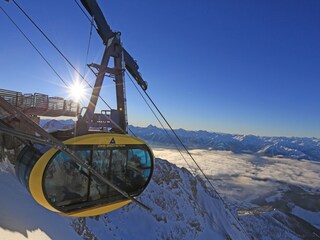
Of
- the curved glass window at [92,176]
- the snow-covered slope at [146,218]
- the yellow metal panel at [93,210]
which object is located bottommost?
the snow-covered slope at [146,218]

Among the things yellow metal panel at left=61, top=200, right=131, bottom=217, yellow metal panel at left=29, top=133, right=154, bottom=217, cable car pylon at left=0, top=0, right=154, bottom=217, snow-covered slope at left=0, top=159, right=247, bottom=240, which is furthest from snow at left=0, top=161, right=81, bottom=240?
cable car pylon at left=0, top=0, right=154, bottom=217

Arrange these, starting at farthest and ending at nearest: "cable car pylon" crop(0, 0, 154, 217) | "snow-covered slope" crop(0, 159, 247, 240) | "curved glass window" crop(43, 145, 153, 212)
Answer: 1. "snow-covered slope" crop(0, 159, 247, 240)
2. "curved glass window" crop(43, 145, 153, 212)
3. "cable car pylon" crop(0, 0, 154, 217)

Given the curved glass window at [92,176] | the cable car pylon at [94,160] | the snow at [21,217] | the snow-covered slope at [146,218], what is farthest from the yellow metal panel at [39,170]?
the snow-covered slope at [146,218]

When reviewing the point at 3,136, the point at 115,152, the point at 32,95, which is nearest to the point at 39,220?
the point at 3,136

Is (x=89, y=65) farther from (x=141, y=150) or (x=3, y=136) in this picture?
(x=3, y=136)

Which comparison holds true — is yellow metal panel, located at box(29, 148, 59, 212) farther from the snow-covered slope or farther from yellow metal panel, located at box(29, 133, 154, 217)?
the snow-covered slope

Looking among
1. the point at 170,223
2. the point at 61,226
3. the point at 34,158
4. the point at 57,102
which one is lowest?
the point at 170,223

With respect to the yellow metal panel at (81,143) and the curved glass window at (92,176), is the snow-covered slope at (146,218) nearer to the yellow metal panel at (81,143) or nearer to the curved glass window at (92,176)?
the yellow metal panel at (81,143)

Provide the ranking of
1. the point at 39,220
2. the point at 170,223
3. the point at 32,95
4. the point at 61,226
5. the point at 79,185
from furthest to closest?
the point at 170,223
the point at 32,95
the point at 61,226
the point at 39,220
the point at 79,185

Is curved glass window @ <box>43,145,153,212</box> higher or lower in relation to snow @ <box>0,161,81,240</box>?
higher
